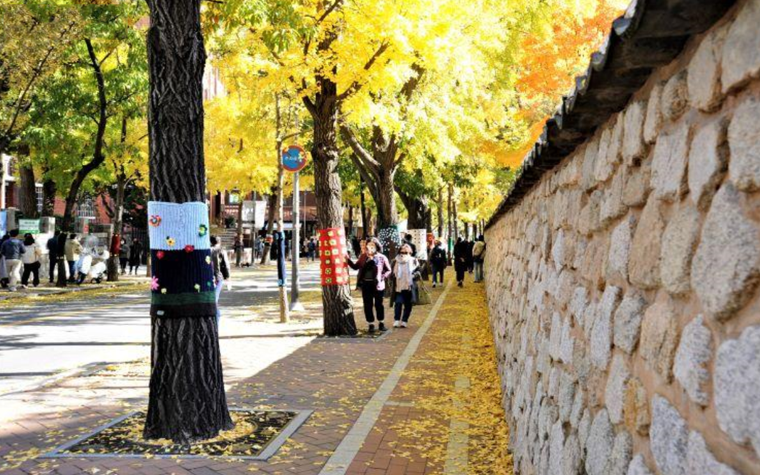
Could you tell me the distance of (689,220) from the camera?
78.1 inches

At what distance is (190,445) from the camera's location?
6.11 meters

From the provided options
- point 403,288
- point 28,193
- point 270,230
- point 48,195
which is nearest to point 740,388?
point 403,288

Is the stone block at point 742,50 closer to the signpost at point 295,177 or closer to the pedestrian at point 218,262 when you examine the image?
the pedestrian at point 218,262

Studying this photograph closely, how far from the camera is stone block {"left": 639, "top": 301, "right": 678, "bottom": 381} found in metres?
2.04

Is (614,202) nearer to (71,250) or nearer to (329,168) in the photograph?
(329,168)

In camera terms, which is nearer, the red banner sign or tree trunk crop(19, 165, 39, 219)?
the red banner sign

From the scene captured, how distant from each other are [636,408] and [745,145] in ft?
3.30

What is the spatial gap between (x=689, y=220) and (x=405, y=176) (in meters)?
25.2

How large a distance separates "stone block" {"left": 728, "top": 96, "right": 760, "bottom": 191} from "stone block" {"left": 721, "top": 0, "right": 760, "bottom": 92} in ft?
0.20

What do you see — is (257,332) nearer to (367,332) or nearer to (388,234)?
(367,332)

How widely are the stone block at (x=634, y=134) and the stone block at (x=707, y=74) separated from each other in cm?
50

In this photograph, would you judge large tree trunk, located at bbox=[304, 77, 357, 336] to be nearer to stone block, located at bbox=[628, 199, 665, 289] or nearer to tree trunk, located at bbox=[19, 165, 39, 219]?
stone block, located at bbox=[628, 199, 665, 289]

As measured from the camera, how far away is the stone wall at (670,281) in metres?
1.62

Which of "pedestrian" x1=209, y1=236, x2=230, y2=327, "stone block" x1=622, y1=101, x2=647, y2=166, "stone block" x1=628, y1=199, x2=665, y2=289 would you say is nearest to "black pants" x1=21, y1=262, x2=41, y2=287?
"pedestrian" x1=209, y1=236, x2=230, y2=327
